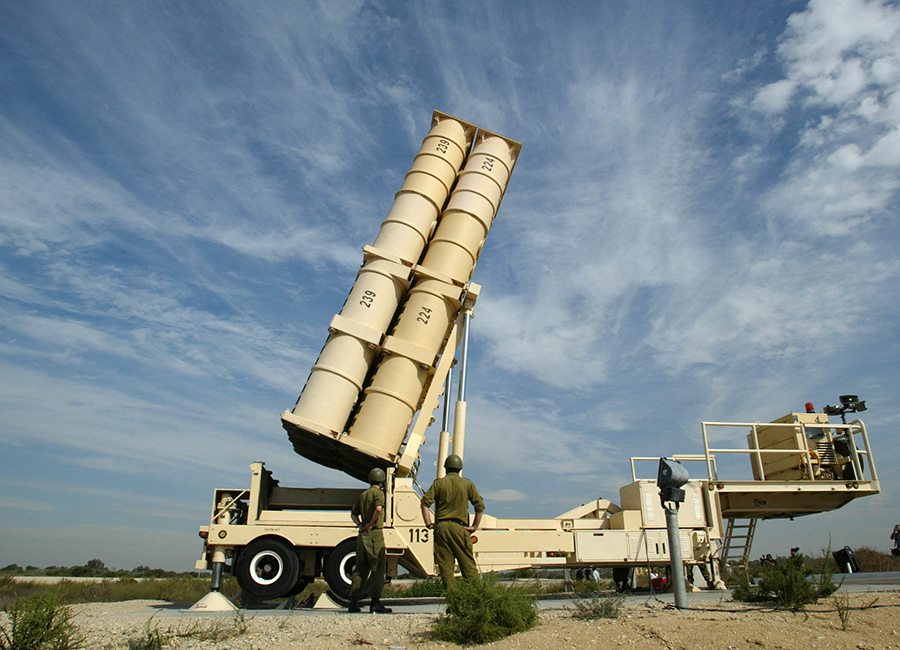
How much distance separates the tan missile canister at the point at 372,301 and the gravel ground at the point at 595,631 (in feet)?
10.0

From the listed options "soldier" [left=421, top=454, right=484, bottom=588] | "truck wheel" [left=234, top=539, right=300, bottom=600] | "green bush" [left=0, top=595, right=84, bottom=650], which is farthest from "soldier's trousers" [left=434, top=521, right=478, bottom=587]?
"green bush" [left=0, top=595, right=84, bottom=650]

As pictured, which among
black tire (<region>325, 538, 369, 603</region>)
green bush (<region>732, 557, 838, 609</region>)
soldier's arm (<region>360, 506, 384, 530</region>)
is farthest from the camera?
black tire (<region>325, 538, 369, 603</region>)

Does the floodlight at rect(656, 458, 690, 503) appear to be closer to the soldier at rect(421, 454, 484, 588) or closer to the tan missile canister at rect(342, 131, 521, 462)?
the soldier at rect(421, 454, 484, 588)

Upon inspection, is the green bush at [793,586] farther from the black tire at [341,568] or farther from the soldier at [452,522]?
the black tire at [341,568]

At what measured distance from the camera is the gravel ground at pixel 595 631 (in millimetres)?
3773

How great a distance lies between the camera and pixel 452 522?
5.66 m

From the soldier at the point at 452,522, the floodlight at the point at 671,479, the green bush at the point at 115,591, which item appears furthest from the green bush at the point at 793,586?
the green bush at the point at 115,591

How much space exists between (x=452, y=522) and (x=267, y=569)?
3.22 meters

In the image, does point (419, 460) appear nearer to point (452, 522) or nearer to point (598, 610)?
point (452, 522)

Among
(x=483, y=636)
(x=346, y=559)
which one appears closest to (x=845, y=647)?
(x=483, y=636)

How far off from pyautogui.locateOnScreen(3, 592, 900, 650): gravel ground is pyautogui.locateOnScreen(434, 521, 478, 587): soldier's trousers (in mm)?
473

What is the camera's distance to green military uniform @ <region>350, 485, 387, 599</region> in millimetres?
6031

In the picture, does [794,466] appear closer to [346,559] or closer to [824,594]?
[824,594]

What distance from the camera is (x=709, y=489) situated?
8.97 m
